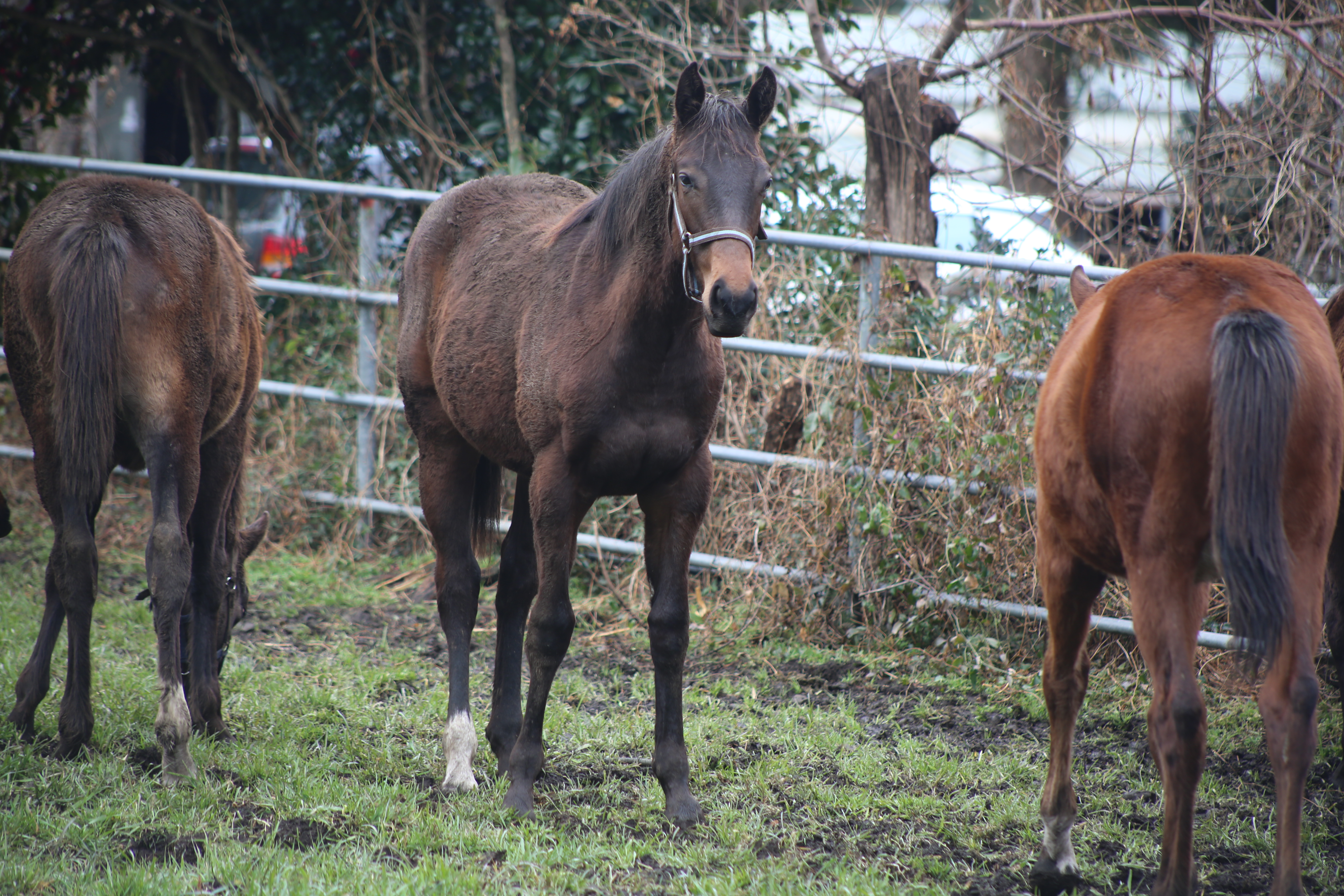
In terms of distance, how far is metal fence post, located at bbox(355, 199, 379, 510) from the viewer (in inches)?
268

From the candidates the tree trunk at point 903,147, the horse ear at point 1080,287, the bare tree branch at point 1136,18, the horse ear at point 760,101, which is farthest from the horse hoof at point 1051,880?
the bare tree branch at point 1136,18

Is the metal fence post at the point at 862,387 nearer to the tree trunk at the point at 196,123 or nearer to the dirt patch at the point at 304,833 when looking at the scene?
the dirt patch at the point at 304,833

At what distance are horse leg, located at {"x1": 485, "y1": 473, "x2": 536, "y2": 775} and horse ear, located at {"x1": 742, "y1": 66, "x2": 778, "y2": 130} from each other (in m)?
1.52

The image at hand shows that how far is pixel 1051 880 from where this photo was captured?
116 inches

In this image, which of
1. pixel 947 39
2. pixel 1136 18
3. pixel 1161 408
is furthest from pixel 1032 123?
pixel 1161 408

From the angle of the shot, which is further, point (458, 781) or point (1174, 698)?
point (458, 781)

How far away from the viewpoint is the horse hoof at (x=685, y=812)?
330 centimetres

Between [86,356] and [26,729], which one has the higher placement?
[86,356]

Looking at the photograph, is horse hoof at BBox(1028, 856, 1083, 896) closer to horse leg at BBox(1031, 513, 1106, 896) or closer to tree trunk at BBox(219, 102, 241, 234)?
horse leg at BBox(1031, 513, 1106, 896)

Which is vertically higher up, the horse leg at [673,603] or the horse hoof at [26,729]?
the horse leg at [673,603]

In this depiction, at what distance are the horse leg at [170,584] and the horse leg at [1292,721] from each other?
3.15 meters

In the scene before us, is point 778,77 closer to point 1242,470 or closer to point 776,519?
point 776,519

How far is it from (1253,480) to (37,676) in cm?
397

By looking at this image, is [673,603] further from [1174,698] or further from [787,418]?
[787,418]
